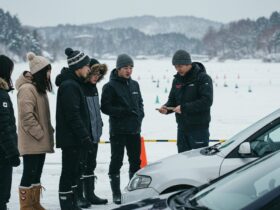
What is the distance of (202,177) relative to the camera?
4715 mm

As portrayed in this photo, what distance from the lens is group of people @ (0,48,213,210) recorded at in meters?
5.43

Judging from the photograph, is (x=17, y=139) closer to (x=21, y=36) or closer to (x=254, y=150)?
(x=254, y=150)

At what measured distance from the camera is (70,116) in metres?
5.41

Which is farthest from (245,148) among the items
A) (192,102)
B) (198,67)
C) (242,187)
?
(198,67)

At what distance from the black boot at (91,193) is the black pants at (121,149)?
298 mm

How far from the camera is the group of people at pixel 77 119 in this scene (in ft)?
17.8

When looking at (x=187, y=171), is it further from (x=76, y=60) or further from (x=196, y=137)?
(x=76, y=60)

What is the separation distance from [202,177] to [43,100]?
2.14m

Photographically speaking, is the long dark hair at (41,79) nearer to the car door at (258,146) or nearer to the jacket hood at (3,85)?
the jacket hood at (3,85)

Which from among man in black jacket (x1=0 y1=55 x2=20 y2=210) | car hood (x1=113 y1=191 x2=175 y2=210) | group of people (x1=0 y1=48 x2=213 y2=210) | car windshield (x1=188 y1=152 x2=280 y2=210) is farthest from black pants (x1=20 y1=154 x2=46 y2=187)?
car windshield (x1=188 y1=152 x2=280 y2=210)

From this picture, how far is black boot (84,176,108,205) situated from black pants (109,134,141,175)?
0.98ft

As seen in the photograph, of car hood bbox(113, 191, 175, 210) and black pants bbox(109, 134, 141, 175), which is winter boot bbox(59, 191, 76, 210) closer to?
black pants bbox(109, 134, 141, 175)

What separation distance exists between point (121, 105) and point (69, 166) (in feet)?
4.36

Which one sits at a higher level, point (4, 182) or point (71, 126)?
point (71, 126)
